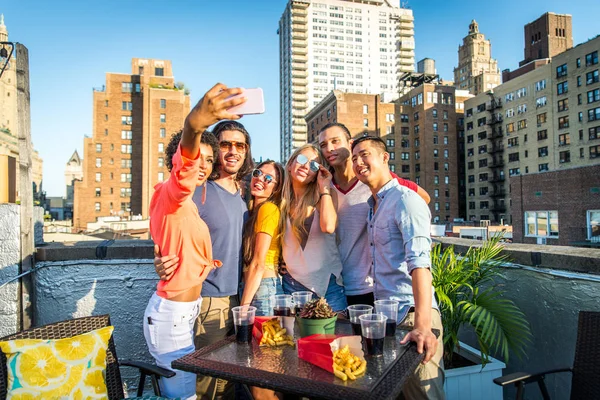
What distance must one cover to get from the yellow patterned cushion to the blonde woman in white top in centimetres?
134

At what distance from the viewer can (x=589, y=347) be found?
2.35 m

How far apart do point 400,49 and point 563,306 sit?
128161 millimetres

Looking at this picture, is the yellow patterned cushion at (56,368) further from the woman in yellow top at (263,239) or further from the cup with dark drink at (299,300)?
the cup with dark drink at (299,300)

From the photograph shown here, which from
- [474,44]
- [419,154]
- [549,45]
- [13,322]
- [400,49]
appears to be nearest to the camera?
[13,322]

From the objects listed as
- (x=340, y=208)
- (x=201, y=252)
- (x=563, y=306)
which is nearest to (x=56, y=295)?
(x=201, y=252)

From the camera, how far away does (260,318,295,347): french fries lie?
2.15 metres

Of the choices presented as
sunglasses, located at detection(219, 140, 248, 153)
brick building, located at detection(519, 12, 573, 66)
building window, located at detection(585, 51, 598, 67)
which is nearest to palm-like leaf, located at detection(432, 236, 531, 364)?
sunglasses, located at detection(219, 140, 248, 153)

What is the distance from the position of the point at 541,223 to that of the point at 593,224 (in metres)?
4.39

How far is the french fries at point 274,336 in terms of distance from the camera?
215 centimetres

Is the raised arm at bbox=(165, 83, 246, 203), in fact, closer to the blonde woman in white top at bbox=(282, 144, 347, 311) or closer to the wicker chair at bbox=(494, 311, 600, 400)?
the blonde woman in white top at bbox=(282, 144, 347, 311)

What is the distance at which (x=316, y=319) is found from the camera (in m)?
2.13

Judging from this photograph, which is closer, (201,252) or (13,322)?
(201,252)

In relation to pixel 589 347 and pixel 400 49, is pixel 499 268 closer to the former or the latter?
pixel 589 347

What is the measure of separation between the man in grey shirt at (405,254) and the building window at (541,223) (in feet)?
123
